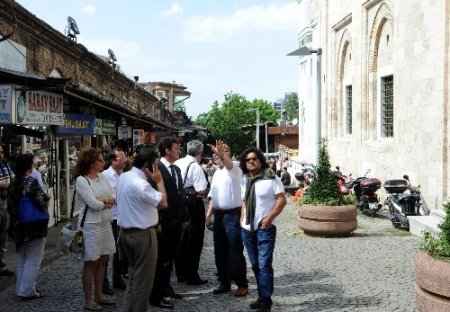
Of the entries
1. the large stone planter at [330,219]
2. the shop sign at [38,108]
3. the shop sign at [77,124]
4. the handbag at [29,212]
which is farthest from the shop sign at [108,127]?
the handbag at [29,212]

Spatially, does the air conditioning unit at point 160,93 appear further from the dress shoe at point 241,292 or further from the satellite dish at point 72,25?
the dress shoe at point 241,292

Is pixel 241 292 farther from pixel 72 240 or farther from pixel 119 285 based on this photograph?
pixel 72 240

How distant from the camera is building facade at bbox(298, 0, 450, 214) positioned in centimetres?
1259

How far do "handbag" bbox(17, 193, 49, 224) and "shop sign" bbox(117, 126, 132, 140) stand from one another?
11667 millimetres

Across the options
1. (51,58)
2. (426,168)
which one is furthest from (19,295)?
(426,168)

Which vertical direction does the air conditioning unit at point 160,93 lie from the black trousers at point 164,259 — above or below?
above

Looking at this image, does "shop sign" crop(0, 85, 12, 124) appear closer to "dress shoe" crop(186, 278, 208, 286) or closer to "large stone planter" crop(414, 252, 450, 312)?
"dress shoe" crop(186, 278, 208, 286)

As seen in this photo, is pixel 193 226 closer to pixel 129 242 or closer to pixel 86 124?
pixel 129 242

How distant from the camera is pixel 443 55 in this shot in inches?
482

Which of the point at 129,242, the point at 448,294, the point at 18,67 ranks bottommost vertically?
the point at 448,294

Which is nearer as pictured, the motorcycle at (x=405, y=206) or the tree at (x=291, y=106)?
the motorcycle at (x=405, y=206)

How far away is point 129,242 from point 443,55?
9.31 m

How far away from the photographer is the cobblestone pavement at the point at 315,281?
6.32m

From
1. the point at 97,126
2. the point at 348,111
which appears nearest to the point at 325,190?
the point at 97,126
